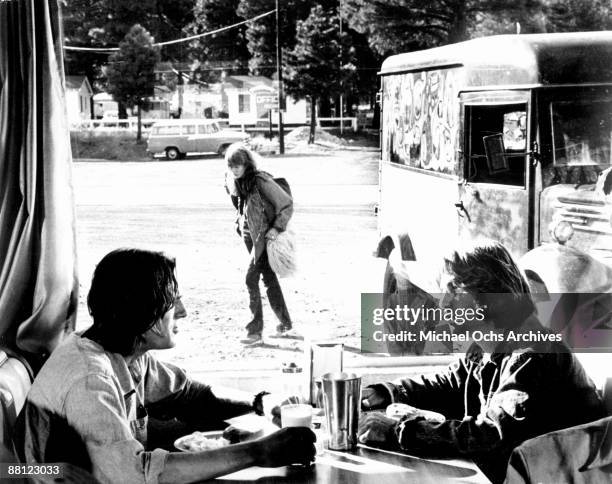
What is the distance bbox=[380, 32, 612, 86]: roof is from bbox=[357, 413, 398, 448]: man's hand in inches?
62.4

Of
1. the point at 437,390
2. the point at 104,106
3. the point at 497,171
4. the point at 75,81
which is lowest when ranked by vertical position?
the point at 437,390

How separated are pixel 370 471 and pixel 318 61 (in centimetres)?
215

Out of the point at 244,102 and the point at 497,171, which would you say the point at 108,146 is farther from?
the point at 497,171

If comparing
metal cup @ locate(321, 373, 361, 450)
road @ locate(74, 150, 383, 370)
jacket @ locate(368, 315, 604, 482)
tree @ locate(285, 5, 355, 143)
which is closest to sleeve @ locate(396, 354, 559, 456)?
jacket @ locate(368, 315, 604, 482)

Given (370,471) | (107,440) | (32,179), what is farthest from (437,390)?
(32,179)

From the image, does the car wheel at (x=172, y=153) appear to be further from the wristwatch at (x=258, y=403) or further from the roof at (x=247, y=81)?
the wristwatch at (x=258, y=403)

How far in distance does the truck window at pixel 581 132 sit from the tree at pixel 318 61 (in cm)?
95

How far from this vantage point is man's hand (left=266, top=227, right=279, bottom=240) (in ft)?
11.8

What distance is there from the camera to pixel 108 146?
3418 millimetres

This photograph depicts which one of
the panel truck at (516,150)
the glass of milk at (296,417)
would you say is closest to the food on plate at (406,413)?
the glass of milk at (296,417)

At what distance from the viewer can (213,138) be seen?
356 centimetres

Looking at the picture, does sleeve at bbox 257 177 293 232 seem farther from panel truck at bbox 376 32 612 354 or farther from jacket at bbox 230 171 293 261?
panel truck at bbox 376 32 612 354

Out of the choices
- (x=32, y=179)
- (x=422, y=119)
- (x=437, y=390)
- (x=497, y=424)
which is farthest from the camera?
(x=422, y=119)

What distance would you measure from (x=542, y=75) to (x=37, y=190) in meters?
1.90
